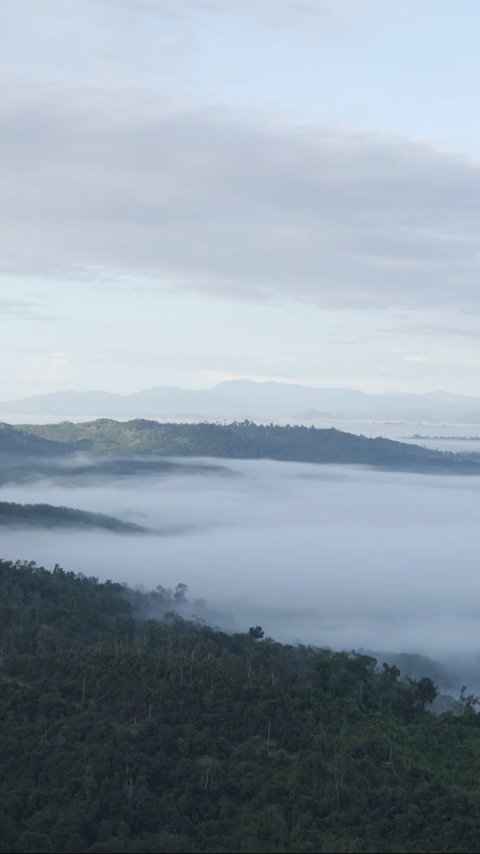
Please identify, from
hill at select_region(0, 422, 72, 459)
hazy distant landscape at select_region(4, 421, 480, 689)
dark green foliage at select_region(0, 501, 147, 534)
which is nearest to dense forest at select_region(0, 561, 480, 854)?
hazy distant landscape at select_region(4, 421, 480, 689)

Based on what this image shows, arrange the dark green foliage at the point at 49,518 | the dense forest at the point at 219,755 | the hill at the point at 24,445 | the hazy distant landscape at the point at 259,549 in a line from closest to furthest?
the dense forest at the point at 219,755 → the hazy distant landscape at the point at 259,549 → the dark green foliage at the point at 49,518 → the hill at the point at 24,445

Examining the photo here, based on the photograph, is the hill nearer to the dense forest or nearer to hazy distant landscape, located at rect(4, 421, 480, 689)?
hazy distant landscape, located at rect(4, 421, 480, 689)

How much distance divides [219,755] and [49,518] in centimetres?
7664

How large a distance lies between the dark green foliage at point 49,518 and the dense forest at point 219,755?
52.9 meters

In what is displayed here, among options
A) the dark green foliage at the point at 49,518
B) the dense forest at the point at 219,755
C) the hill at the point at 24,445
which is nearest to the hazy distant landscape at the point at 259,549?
the dark green foliage at the point at 49,518

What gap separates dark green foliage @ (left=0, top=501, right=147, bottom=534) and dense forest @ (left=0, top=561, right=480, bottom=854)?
52937 mm

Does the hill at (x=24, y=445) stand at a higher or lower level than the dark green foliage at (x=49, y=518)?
higher

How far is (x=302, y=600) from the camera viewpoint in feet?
360

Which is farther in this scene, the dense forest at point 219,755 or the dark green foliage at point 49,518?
the dark green foliage at point 49,518

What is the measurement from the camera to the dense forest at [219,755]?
30125 millimetres

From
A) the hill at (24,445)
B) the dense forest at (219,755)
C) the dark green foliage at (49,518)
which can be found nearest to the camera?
the dense forest at (219,755)

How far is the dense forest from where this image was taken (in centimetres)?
3012

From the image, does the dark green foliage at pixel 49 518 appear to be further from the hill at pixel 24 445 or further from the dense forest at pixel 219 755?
the hill at pixel 24 445

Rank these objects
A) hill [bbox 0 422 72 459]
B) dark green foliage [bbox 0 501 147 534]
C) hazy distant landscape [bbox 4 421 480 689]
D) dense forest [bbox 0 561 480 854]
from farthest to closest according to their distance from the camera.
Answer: hill [bbox 0 422 72 459]
dark green foliage [bbox 0 501 147 534]
hazy distant landscape [bbox 4 421 480 689]
dense forest [bbox 0 561 480 854]
